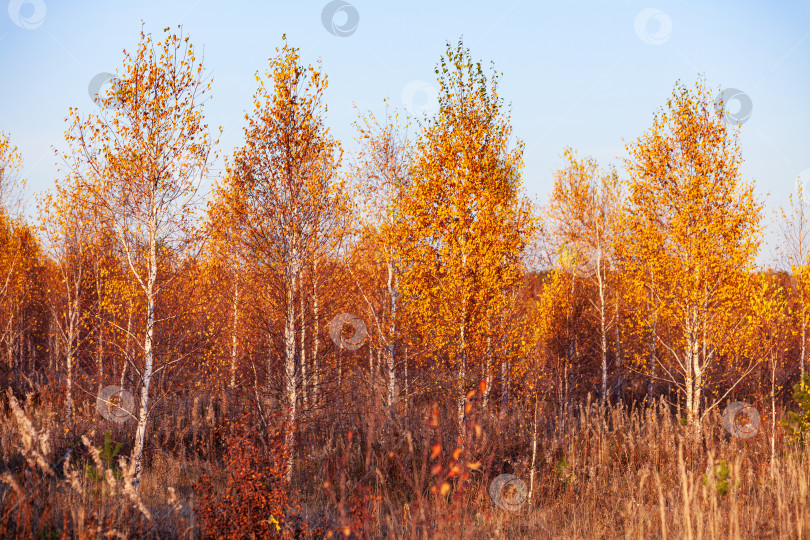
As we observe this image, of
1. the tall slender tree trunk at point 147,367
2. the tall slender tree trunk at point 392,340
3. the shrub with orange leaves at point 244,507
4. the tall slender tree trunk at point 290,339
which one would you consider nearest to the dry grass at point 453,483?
the shrub with orange leaves at point 244,507

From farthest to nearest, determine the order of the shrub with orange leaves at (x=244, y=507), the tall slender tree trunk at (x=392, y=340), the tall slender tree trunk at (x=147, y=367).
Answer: the tall slender tree trunk at (x=392, y=340) < the tall slender tree trunk at (x=147, y=367) < the shrub with orange leaves at (x=244, y=507)

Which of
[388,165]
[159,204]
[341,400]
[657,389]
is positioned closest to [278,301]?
[159,204]

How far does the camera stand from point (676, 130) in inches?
517

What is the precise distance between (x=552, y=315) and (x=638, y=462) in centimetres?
1048

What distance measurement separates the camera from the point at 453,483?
8.40m

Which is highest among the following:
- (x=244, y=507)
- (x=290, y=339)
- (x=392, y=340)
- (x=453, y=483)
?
(x=290, y=339)

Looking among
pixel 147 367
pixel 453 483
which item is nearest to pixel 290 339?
pixel 147 367

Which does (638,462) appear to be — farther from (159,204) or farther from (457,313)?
(159,204)

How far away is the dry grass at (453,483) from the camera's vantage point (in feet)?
14.3

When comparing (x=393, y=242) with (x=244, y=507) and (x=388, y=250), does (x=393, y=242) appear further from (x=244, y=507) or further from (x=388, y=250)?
(x=244, y=507)

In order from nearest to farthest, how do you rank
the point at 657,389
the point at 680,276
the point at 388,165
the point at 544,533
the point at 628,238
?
1. the point at 544,533
2. the point at 680,276
3. the point at 628,238
4. the point at 388,165
5. the point at 657,389

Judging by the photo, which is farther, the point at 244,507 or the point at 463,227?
the point at 463,227

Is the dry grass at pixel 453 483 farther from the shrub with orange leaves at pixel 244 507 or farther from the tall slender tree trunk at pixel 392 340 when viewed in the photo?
the tall slender tree trunk at pixel 392 340

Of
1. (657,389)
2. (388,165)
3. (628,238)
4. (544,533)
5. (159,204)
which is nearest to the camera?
(544,533)
